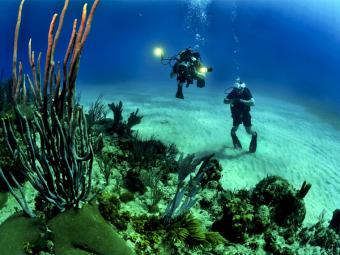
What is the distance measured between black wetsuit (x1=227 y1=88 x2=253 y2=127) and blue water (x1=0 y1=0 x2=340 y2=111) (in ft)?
121

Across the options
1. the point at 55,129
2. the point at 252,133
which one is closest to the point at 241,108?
the point at 252,133

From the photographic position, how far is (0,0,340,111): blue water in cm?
5719

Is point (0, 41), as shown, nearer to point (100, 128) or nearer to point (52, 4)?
point (52, 4)

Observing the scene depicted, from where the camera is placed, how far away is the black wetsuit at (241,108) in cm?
1065

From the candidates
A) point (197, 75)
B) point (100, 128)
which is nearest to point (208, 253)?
point (100, 128)

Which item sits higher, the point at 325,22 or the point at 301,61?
the point at 325,22

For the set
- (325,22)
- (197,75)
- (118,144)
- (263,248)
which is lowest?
(263,248)

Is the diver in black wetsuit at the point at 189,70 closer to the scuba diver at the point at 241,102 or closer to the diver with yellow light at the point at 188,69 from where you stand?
the diver with yellow light at the point at 188,69

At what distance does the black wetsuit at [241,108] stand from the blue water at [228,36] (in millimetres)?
36811

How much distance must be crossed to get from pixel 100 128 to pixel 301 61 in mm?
71049

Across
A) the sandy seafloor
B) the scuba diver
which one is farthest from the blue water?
the scuba diver

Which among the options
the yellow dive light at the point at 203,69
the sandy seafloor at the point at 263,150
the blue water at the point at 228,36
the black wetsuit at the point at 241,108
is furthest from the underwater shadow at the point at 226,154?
the blue water at the point at 228,36

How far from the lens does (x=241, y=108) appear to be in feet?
35.4

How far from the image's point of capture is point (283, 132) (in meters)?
15.1
